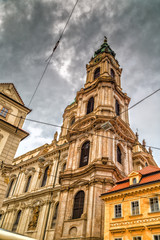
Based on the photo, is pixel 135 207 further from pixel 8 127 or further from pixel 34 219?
pixel 34 219

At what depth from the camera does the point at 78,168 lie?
24.4 meters

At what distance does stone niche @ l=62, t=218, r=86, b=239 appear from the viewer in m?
18.6

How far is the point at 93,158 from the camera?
23625 millimetres

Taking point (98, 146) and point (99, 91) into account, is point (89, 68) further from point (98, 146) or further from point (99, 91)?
point (98, 146)

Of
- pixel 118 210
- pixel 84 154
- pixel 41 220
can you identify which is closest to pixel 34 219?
pixel 41 220

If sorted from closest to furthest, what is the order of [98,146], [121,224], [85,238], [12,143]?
1. [121,224]
2. [12,143]
3. [85,238]
4. [98,146]

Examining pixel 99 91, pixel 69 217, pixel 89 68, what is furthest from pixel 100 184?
pixel 89 68

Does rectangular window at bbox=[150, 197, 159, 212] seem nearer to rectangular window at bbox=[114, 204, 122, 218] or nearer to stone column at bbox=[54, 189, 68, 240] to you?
rectangular window at bbox=[114, 204, 122, 218]

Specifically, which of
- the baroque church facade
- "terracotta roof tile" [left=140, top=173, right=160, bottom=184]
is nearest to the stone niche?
the baroque church facade

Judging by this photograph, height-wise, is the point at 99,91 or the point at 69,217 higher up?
the point at 99,91

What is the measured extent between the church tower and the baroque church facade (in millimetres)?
357

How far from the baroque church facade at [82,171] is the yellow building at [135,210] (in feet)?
9.22

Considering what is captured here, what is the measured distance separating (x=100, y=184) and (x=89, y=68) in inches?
982

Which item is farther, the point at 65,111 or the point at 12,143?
the point at 65,111
